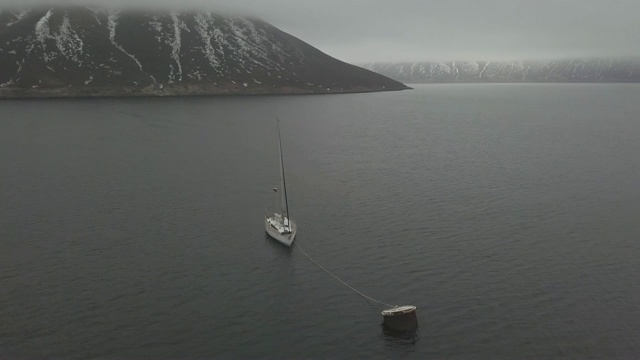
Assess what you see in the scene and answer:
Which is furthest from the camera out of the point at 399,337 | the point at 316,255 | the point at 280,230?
the point at 280,230

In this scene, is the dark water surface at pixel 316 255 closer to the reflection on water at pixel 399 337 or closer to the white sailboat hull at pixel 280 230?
the reflection on water at pixel 399 337

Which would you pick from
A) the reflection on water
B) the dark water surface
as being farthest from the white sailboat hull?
the reflection on water

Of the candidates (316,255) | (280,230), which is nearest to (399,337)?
(316,255)

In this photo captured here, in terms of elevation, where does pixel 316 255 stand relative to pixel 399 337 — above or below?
above

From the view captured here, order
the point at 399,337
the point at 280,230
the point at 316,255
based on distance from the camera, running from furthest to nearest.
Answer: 1. the point at 280,230
2. the point at 316,255
3. the point at 399,337

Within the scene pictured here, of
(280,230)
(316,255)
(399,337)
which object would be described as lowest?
(399,337)

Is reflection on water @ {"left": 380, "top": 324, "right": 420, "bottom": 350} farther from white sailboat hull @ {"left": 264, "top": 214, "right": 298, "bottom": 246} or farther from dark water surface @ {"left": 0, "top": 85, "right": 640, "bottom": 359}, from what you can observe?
white sailboat hull @ {"left": 264, "top": 214, "right": 298, "bottom": 246}

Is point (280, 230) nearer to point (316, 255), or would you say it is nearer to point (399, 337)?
point (316, 255)
